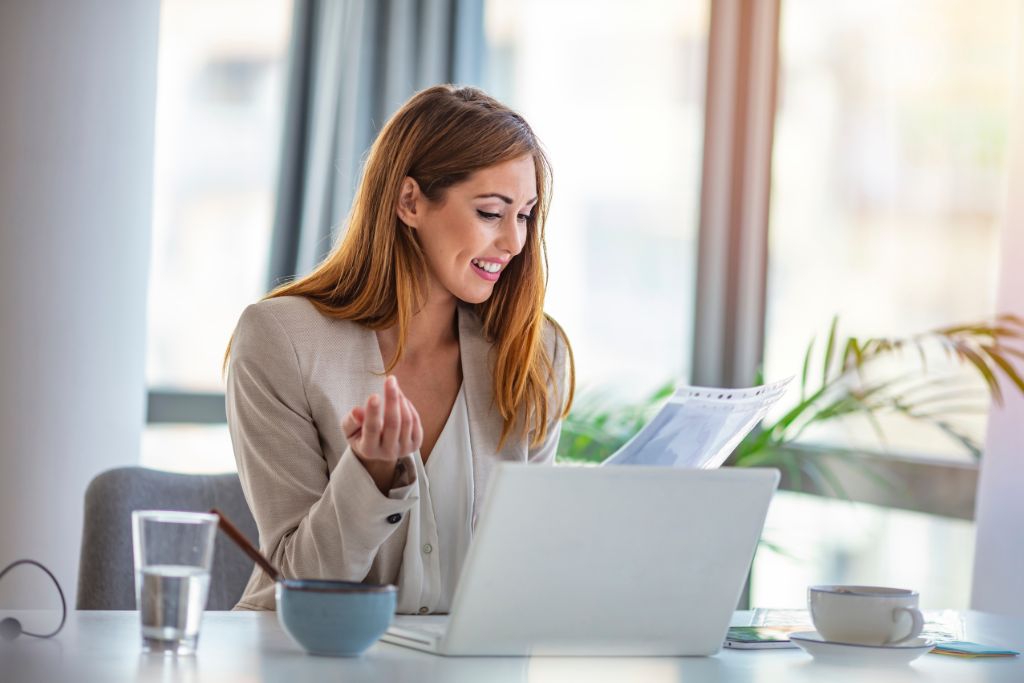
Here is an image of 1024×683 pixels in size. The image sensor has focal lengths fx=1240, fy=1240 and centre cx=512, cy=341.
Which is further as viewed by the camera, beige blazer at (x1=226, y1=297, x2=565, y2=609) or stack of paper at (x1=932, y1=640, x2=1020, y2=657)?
beige blazer at (x1=226, y1=297, x2=565, y2=609)

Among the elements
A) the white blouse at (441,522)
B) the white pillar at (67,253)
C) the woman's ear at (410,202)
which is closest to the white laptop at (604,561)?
the white blouse at (441,522)

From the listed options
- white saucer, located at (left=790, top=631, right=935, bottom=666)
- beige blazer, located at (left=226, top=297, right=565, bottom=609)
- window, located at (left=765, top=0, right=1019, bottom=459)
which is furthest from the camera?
window, located at (left=765, top=0, right=1019, bottom=459)

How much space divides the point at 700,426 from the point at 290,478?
1.85ft

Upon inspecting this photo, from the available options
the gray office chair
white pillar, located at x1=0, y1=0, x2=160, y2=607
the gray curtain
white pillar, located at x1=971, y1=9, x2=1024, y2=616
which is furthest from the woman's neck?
the gray curtain

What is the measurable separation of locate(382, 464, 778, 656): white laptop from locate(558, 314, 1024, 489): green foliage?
1.41 meters

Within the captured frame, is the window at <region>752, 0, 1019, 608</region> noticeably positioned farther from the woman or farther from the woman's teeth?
the woman's teeth

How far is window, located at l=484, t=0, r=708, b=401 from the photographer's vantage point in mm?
3488

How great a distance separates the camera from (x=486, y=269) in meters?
1.85

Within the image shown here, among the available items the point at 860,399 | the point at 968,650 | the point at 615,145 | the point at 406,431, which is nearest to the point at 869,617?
the point at 968,650

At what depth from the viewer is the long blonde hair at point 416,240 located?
1.83 m

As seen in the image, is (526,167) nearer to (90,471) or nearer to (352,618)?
(352,618)

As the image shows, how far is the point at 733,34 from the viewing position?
343 centimetres

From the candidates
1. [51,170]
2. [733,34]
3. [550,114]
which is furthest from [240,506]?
[733,34]

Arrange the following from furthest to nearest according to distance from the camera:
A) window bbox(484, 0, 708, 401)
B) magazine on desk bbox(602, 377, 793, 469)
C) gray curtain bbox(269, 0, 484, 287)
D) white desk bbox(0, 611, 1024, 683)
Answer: window bbox(484, 0, 708, 401) < gray curtain bbox(269, 0, 484, 287) < magazine on desk bbox(602, 377, 793, 469) < white desk bbox(0, 611, 1024, 683)
